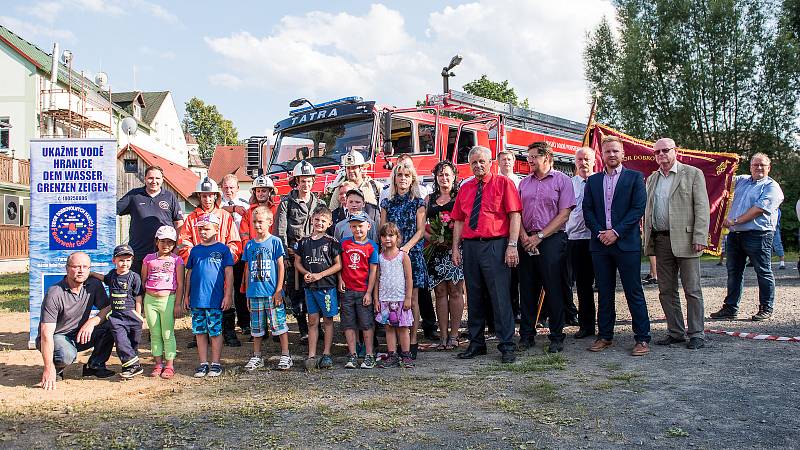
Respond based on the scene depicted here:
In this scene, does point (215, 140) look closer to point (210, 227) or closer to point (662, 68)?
point (662, 68)

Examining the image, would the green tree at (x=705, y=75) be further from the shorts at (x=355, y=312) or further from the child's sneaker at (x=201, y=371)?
the child's sneaker at (x=201, y=371)

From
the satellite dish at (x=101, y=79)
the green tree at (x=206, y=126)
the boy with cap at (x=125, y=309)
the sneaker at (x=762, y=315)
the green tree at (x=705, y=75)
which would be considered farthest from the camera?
the green tree at (x=206, y=126)

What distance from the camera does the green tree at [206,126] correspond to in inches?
2886

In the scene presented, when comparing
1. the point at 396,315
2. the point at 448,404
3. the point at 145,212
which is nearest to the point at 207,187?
the point at 145,212

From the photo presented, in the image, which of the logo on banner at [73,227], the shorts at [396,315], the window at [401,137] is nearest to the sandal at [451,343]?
the shorts at [396,315]

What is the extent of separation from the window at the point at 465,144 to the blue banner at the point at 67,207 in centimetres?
562

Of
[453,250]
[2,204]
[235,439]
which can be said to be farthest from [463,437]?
[2,204]

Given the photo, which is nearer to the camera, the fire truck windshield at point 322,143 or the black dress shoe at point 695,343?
the black dress shoe at point 695,343

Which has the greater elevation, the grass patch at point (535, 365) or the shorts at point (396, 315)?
the shorts at point (396, 315)

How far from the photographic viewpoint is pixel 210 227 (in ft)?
20.4

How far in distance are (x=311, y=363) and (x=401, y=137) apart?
17.8ft

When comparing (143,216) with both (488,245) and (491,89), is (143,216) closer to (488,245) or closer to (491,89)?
(488,245)

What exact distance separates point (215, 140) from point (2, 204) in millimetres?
49073

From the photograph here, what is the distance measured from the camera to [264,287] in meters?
6.16
